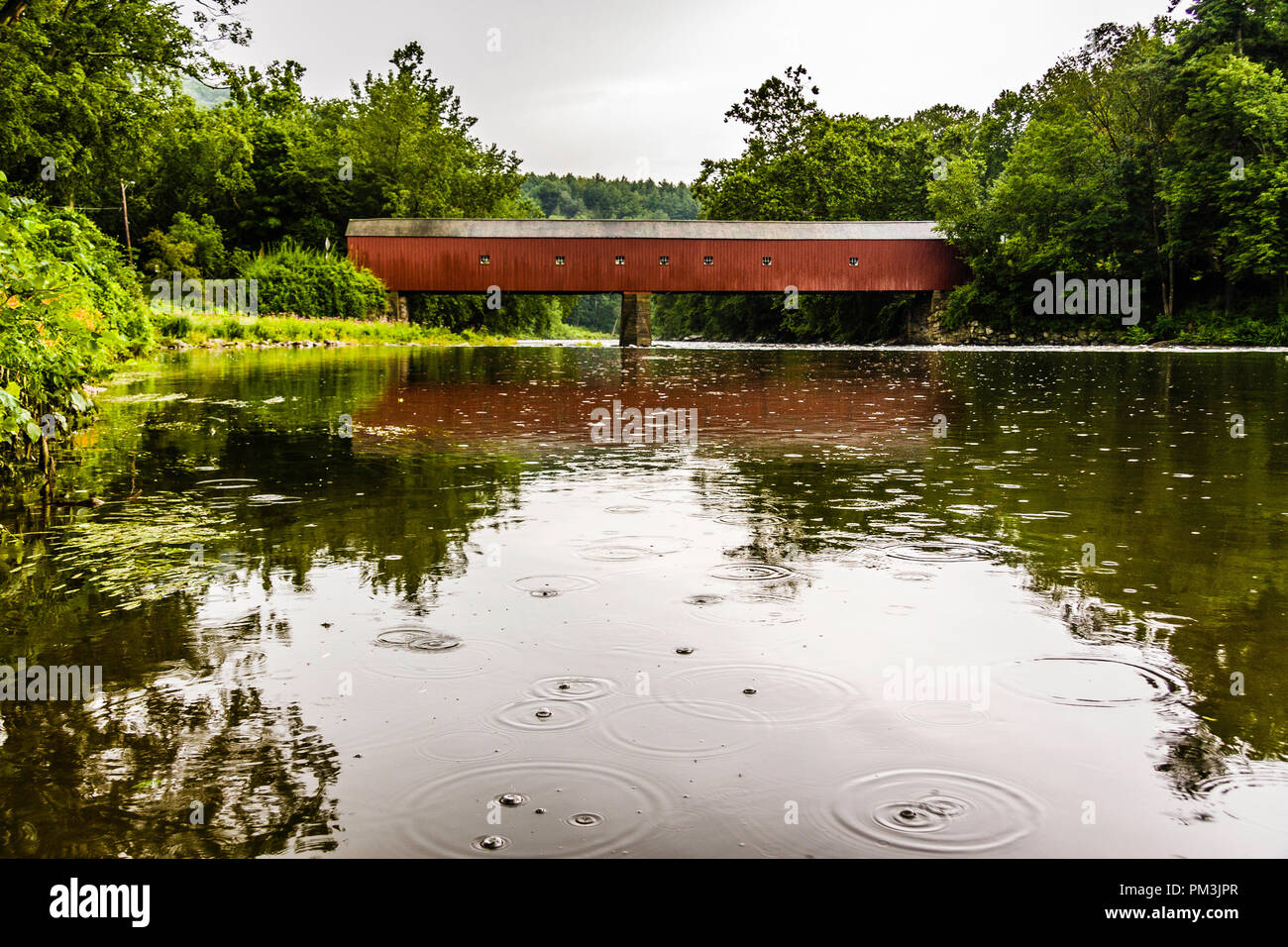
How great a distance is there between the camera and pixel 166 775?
2.76 metres

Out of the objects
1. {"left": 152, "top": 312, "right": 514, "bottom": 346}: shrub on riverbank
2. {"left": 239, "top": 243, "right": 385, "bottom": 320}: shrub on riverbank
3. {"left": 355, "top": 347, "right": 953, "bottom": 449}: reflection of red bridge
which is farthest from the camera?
{"left": 239, "top": 243, "right": 385, "bottom": 320}: shrub on riverbank

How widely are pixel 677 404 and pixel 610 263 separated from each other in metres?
32.2

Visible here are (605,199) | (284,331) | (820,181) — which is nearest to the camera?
(284,331)

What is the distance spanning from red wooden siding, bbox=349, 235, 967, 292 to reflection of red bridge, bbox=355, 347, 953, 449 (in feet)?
74.0

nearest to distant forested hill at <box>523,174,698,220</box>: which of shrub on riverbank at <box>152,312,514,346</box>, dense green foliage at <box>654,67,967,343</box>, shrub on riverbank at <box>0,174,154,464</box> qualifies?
dense green foliage at <box>654,67,967,343</box>

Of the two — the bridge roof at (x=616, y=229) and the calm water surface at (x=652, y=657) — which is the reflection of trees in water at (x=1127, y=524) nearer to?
the calm water surface at (x=652, y=657)

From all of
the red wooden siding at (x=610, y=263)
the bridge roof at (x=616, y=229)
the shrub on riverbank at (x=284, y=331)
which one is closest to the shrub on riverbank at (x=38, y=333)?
the shrub on riverbank at (x=284, y=331)

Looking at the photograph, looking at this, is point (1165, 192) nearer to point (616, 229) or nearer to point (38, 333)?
point (616, 229)

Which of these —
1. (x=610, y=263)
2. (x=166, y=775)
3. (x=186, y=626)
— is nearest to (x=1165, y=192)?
(x=610, y=263)

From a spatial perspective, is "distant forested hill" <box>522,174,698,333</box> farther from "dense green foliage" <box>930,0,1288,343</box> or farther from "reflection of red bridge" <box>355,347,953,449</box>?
"reflection of red bridge" <box>355,347,953,449</box>

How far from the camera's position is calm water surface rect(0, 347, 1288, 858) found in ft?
8.32

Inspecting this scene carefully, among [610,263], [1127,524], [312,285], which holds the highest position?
[610,263]

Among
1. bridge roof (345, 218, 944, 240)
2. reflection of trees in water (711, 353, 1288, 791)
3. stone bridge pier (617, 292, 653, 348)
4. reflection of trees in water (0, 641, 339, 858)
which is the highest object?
bridge roof (345, 218, 944, 240)
